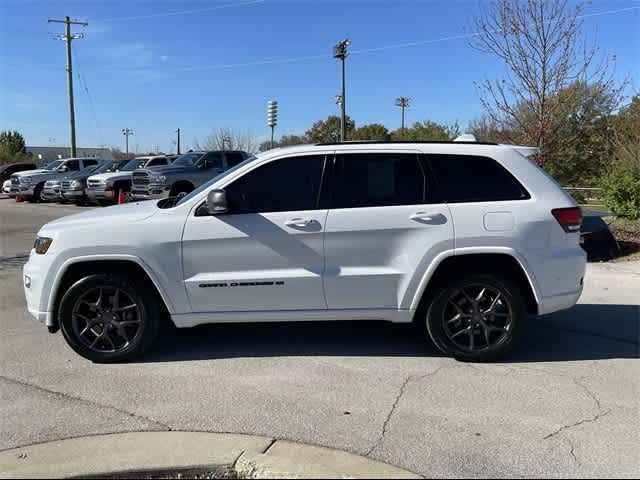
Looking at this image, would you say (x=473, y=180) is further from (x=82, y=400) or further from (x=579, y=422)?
(x=82, y=400)

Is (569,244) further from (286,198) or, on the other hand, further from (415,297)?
(286,198)

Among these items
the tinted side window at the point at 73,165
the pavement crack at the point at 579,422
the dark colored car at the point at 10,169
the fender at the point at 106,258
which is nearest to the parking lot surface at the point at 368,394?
the pavement crack at the point at 579,422

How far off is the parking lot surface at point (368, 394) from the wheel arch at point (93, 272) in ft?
1.11

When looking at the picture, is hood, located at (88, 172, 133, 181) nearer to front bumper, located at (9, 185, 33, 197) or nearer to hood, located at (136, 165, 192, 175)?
hood, located at (136, 165, 192, 175)

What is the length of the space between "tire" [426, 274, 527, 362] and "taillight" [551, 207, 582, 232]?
0.64 metres

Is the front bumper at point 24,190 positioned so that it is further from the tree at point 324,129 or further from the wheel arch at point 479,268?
the tree at point 324,129

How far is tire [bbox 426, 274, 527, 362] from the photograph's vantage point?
4652 mm

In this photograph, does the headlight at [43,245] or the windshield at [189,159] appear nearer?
the headlight at [43,245]

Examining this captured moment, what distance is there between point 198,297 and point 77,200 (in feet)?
66.6

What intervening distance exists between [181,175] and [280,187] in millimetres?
13825

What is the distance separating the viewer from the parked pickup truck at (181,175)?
1747cm

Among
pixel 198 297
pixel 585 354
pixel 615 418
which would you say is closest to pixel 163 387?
pixel 198 297

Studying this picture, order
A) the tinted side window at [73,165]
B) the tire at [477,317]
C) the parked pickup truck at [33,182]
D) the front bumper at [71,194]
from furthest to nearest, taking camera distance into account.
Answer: the tinted side window at [73,165]
the parked pickup truck at [33,182]
the front bumper at [71,194]
the tire at [477,317]

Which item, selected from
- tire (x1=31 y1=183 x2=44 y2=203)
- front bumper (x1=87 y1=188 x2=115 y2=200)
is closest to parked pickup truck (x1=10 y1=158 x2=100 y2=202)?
tire (x1=31 y1=183 x2=44 y2=203)
